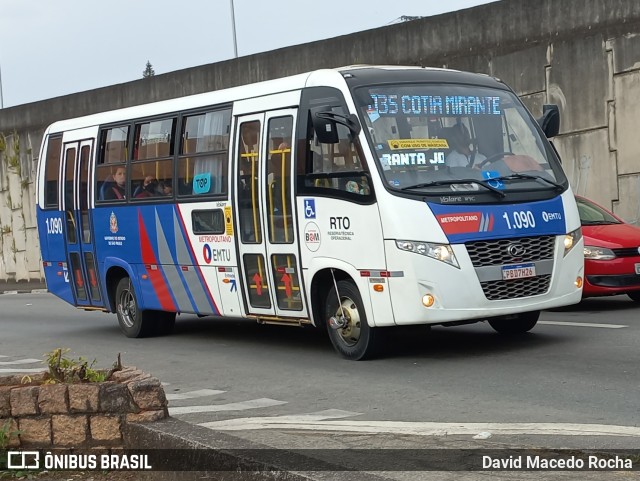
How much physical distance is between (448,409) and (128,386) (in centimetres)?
261

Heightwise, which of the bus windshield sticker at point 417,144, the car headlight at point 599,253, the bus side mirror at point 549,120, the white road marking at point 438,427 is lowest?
the white road marking at point 438,427

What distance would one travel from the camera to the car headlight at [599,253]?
14797mm

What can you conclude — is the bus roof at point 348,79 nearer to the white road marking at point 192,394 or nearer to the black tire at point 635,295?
the white road marking at point 192,394

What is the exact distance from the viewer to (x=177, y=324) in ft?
58.0

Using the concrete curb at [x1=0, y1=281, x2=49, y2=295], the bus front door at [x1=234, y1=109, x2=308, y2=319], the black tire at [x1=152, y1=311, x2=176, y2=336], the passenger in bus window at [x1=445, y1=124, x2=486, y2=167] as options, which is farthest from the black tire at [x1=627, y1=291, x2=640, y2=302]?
the concrete curb at [x1=0, y1=281, x2=49, y2=295]

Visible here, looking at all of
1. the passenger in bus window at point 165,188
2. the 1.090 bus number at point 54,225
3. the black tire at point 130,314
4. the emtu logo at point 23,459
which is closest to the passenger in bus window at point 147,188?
the passenger in bus window at point 165,188

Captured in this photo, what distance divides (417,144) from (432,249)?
113 cm

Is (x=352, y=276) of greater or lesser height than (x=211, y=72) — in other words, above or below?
below

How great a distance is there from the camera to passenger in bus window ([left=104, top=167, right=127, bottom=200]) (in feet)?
51.6

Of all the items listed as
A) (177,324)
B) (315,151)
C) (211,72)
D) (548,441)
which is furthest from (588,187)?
(548,441)

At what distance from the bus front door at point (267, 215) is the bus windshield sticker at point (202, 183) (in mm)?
702

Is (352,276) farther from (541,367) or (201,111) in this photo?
(201,111)

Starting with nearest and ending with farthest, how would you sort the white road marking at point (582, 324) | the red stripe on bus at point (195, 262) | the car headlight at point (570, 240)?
the car headlight at point (570, 240)
the white road marking at point (582, 324)
the red stripe on bus at point (195, 262)

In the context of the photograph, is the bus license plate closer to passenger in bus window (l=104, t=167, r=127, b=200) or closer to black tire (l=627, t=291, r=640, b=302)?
black tire (l=627, t=291, r=640, b=302)
